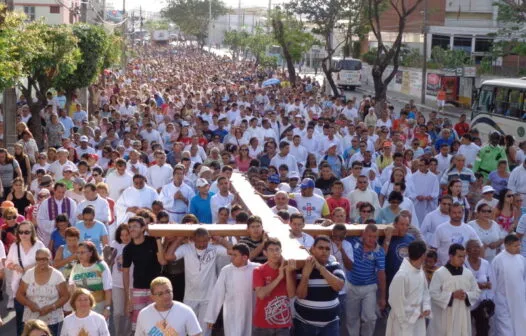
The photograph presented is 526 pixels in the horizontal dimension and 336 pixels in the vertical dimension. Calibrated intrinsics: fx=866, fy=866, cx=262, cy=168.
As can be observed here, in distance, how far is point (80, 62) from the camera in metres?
23.1

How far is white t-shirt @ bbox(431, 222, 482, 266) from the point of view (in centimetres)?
980

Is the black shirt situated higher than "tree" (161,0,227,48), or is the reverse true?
"tree" (161,0,227,48)

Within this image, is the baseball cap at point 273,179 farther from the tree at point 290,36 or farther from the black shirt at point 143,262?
the tree at point 290,36

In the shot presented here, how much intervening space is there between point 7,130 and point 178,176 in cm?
673

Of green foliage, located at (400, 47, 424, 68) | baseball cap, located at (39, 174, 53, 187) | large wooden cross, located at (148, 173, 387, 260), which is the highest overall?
Answer: green foliage, located at (400, 47, 424, 68)

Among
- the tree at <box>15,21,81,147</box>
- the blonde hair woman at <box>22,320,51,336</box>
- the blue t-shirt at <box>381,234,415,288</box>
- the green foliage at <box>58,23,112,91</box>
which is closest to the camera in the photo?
the blonde hair woman at <box>22,320,51,336</box>

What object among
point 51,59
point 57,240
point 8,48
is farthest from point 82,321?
point 51,59

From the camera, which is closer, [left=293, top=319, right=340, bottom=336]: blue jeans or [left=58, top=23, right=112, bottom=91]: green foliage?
[left=293, top=319, right=340, bottom=336]: blue jeans

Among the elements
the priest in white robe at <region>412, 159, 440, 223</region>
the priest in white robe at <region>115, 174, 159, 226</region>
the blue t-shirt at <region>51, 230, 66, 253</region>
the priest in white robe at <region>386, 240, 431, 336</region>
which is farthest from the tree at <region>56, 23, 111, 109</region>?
the priest in white robe at <region>386, 240, 431, 336</region>

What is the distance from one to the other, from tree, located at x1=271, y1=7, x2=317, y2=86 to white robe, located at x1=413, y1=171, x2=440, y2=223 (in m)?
34.0

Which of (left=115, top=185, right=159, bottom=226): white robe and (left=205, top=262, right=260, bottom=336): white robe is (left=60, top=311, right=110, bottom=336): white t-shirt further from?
(left=115, top=185, right=159, bottom=226): white robe

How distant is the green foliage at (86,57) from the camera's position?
23.8 meters

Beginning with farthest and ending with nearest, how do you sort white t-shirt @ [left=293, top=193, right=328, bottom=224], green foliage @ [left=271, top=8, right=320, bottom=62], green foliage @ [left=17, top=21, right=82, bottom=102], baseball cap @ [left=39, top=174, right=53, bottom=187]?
green foliage @ [left=271, top=8, right=320, bottom=62] → green foliage @ [left=17, top=21, right=82, bottom=102] → baseball cap @ [left=39, top=174, right=53, bottom=187] → white t-shirt @ [left=293, top=193, right=328, bottom=224]

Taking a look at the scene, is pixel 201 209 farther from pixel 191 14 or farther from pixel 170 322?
pixel 191 14
